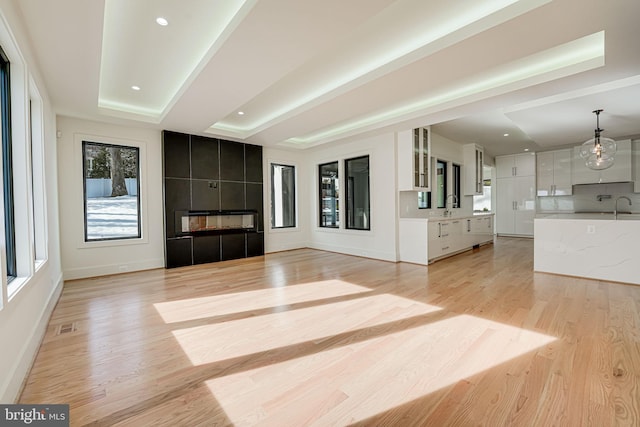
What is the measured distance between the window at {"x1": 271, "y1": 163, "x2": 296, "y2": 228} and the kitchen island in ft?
17.8

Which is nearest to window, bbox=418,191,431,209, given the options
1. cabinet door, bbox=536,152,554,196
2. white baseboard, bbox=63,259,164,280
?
cabinet door, bbox=536,152,554,196

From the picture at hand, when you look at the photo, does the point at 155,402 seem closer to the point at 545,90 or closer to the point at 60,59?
the point at 60,59

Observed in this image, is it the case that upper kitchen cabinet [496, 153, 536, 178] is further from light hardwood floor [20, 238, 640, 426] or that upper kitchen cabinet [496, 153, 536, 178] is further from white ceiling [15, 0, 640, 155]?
light hardwood floor [20, 238, 640, 426]

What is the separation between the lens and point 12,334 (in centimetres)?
190

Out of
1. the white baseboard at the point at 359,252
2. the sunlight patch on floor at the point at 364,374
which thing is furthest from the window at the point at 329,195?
the sunlight patch on floor at the point at 364,374

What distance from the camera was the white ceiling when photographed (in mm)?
2320

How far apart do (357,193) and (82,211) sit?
5382 mm

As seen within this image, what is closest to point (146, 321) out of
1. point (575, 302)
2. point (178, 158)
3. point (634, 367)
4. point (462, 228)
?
point (178, 158)

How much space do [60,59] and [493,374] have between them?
478 cm

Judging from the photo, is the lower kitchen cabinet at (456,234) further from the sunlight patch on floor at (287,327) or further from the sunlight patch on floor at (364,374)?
the sunlight patch on floor at (364,374)

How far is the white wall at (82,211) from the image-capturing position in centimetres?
467

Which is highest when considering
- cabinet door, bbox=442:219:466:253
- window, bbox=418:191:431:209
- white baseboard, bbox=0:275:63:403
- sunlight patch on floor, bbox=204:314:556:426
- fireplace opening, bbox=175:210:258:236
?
window, bbox=418:191:431:209

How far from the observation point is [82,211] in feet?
15.8

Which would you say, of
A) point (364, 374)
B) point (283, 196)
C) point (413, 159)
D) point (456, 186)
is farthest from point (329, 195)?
point (364, 374)
